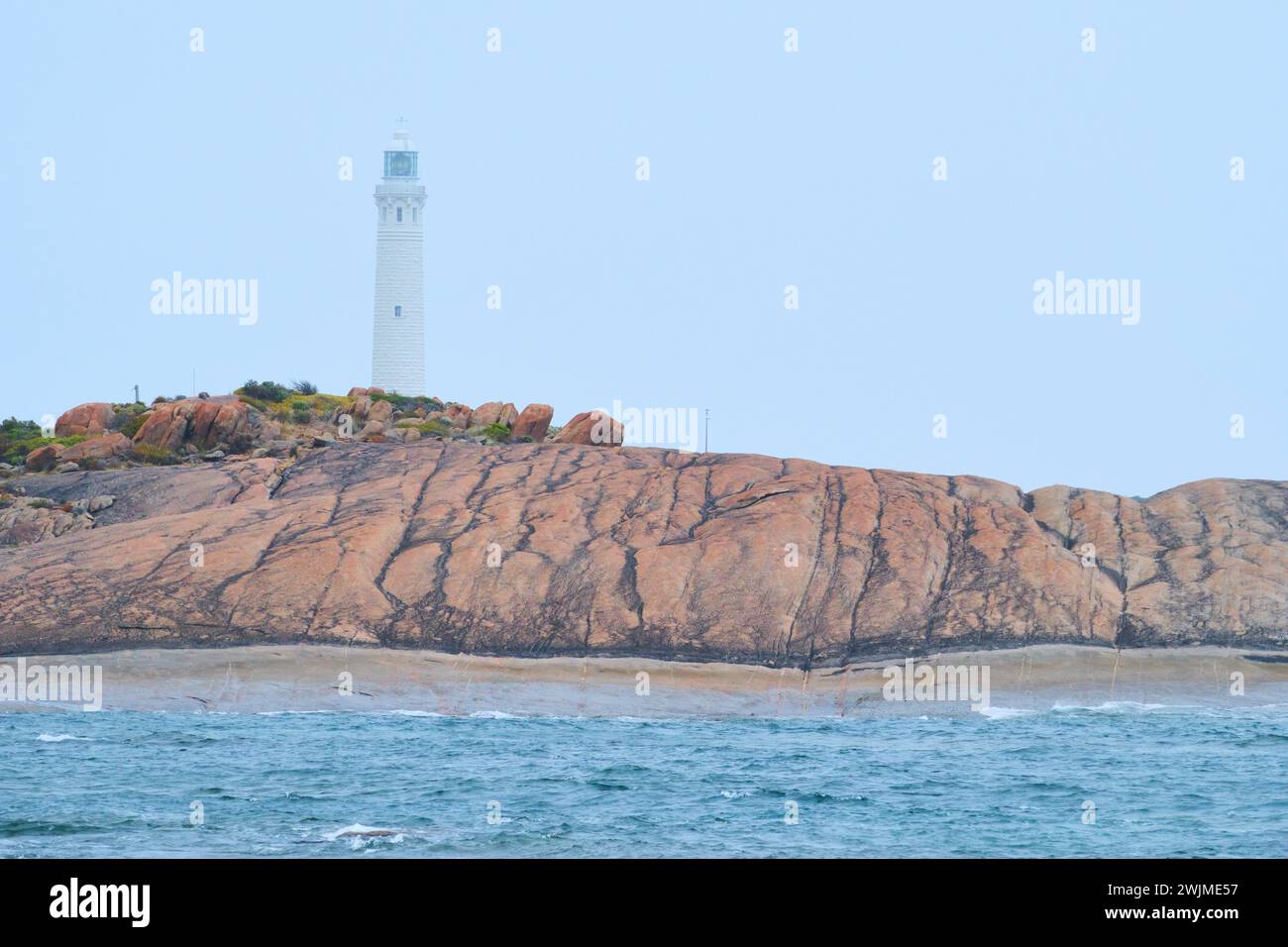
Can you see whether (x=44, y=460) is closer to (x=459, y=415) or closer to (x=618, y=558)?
(x=459, y=415)

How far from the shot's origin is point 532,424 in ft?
238

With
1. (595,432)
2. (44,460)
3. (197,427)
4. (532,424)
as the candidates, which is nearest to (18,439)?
(44,460)

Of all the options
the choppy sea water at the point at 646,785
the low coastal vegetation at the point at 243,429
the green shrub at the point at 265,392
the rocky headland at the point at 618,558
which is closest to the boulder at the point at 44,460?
the low coastal vegetation at the point at 243,429

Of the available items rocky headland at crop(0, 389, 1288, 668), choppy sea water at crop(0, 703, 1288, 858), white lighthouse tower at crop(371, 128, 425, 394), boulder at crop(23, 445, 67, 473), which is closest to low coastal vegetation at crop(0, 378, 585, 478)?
boulder at crop(23, 445, 67, 473)

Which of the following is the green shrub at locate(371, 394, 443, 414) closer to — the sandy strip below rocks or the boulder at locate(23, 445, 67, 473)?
the boulder at locate(23, 445, 67, 473)

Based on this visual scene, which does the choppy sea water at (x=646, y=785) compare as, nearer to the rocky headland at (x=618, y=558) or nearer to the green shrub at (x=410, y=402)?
the rocky headland at (x=618, y=558)

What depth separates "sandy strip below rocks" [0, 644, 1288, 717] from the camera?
163 ft

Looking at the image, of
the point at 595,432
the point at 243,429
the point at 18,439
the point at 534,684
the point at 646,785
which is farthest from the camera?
the point at 18,439

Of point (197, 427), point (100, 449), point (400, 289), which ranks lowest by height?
point (100, 449)

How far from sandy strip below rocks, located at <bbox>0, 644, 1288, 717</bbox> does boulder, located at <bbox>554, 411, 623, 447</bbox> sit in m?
17.5

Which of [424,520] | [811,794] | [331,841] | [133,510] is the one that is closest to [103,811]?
[331,841]

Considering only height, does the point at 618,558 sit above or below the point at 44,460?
below

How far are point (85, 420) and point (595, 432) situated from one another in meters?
23.5
